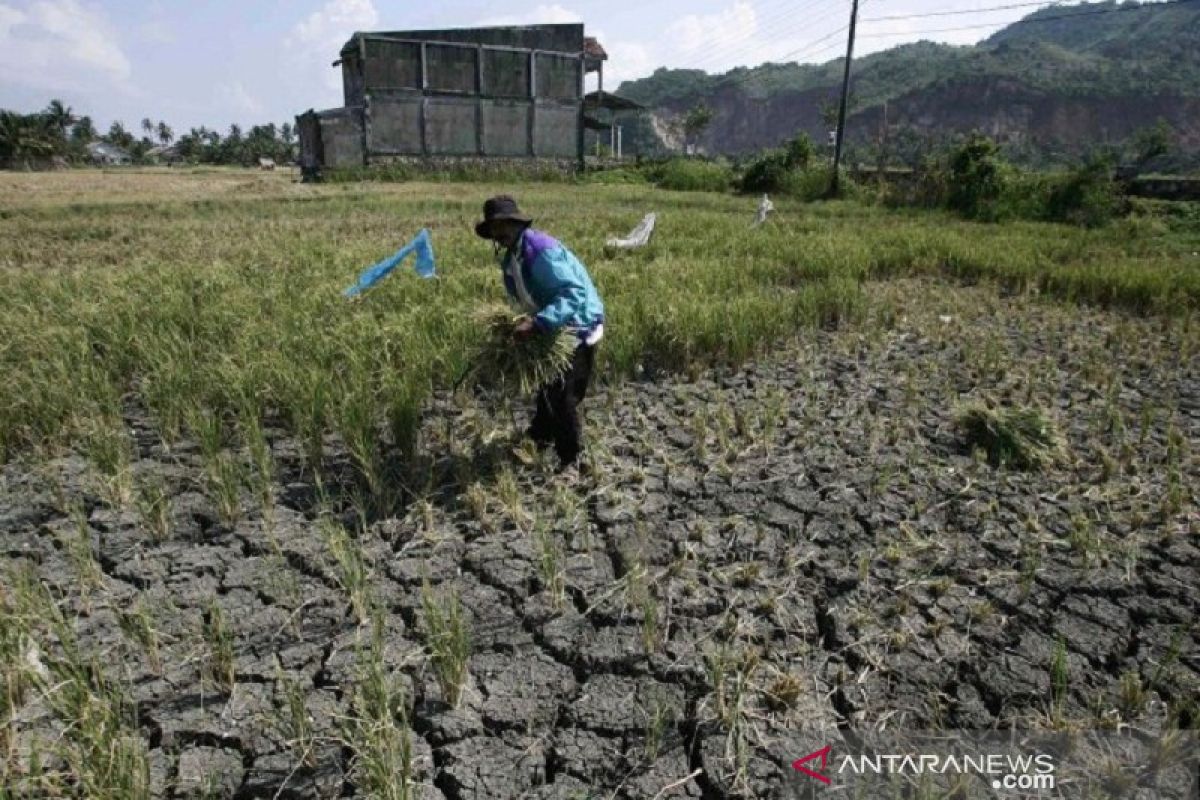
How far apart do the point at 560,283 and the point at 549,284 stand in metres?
0.05

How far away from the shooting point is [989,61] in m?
104

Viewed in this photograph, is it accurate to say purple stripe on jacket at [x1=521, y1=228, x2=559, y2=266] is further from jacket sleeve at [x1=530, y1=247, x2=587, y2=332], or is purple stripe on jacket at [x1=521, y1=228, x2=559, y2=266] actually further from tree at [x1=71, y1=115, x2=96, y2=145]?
tree at [x1=71, y1=115, x2=96, y2=145]

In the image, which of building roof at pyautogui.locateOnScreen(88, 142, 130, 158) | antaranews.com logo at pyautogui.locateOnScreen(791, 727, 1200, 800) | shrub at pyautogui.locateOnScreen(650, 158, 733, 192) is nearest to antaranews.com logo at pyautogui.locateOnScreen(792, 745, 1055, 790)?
antaranews.com logo at pyautogui.locateOnScreen(791, 727, 1200, 800)

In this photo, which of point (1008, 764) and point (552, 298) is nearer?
point (1008, 764)

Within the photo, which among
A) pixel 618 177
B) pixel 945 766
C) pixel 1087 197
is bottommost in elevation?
pixel 945 766

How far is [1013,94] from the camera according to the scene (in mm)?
91562

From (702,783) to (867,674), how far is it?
1.96 feet

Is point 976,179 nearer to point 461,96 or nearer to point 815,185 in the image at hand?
point 815,185

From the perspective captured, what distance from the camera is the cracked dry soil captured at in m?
1.74

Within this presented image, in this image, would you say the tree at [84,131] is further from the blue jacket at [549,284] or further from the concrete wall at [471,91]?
the blue jacket at [549,284]

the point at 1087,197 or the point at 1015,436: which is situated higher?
the point at 1087,197

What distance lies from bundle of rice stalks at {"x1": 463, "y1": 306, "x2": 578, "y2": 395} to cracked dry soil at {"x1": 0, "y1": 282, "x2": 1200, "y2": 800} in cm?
40

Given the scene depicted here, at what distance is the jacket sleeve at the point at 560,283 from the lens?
287 cm

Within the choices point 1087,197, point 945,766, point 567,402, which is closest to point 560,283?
point 567,402
